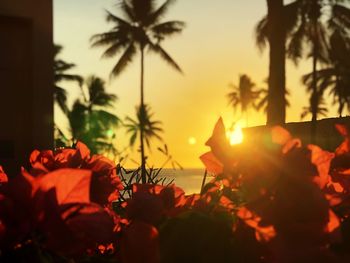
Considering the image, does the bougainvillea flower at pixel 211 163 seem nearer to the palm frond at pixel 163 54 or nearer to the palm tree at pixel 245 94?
the palm frond at pixel 163 54

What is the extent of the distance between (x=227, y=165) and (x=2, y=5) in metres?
10.1

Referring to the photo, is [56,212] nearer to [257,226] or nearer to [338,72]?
[257,226]

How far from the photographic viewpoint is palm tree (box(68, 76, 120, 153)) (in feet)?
124

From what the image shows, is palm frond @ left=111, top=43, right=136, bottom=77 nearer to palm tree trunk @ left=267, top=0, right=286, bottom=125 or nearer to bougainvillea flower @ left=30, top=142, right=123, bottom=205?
palm tree trunk @ left=267, top=0, right=286, bottom=125

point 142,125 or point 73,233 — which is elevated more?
point 73,233

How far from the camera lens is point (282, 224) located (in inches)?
25.0

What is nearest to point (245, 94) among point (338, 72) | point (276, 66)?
point (338, 72)

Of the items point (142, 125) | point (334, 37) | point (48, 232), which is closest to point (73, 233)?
point (48, 232)

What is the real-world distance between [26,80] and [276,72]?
454 cm

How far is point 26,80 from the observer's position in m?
11.0

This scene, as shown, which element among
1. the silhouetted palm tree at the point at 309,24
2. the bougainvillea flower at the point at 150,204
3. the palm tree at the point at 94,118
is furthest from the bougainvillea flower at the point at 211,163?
the palm tree at the point at 94,118

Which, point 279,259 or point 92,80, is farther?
point 92,80

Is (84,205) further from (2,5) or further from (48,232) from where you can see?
(2,5)

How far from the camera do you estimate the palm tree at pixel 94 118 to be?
3781 centimetres
